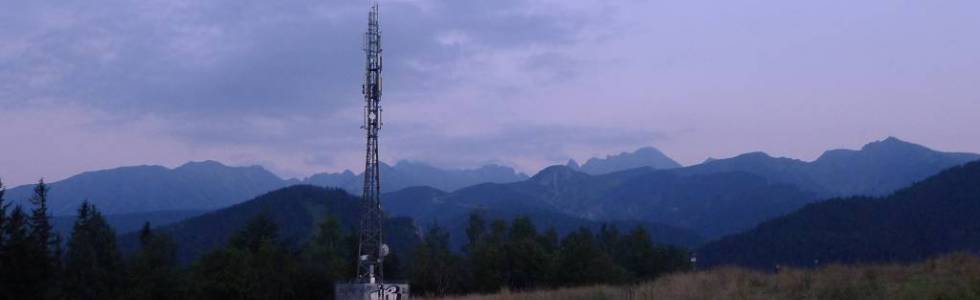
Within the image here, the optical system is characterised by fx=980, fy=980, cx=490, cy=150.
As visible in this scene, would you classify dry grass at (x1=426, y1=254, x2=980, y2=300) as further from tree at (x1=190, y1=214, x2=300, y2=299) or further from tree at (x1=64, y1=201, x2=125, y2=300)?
tree at (x1=64, y1=201, x2=125, y2=300)

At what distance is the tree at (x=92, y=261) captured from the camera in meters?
62.5

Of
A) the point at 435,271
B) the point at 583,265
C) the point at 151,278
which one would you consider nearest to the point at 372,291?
the point at 435,271

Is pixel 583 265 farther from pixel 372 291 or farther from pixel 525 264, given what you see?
pixel 372 291

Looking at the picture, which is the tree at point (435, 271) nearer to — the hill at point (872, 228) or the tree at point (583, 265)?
the tree at point (583, 265)

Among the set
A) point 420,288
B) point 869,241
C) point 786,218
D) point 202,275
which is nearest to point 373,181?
point 420,288

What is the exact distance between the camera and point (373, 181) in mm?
35469

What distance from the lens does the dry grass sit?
1562cm

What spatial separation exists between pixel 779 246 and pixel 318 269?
93.7m

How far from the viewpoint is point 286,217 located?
168 meters

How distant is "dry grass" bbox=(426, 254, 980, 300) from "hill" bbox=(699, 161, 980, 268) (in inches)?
3943

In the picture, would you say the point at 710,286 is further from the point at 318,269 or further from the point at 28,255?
the point at 318,269

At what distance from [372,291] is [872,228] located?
119m

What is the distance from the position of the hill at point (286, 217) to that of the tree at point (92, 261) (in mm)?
74743

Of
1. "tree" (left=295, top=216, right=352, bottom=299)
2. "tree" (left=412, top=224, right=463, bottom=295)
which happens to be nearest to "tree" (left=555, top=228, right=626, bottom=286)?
"tree" (left=412, top=224, right=463, bottom=295)
